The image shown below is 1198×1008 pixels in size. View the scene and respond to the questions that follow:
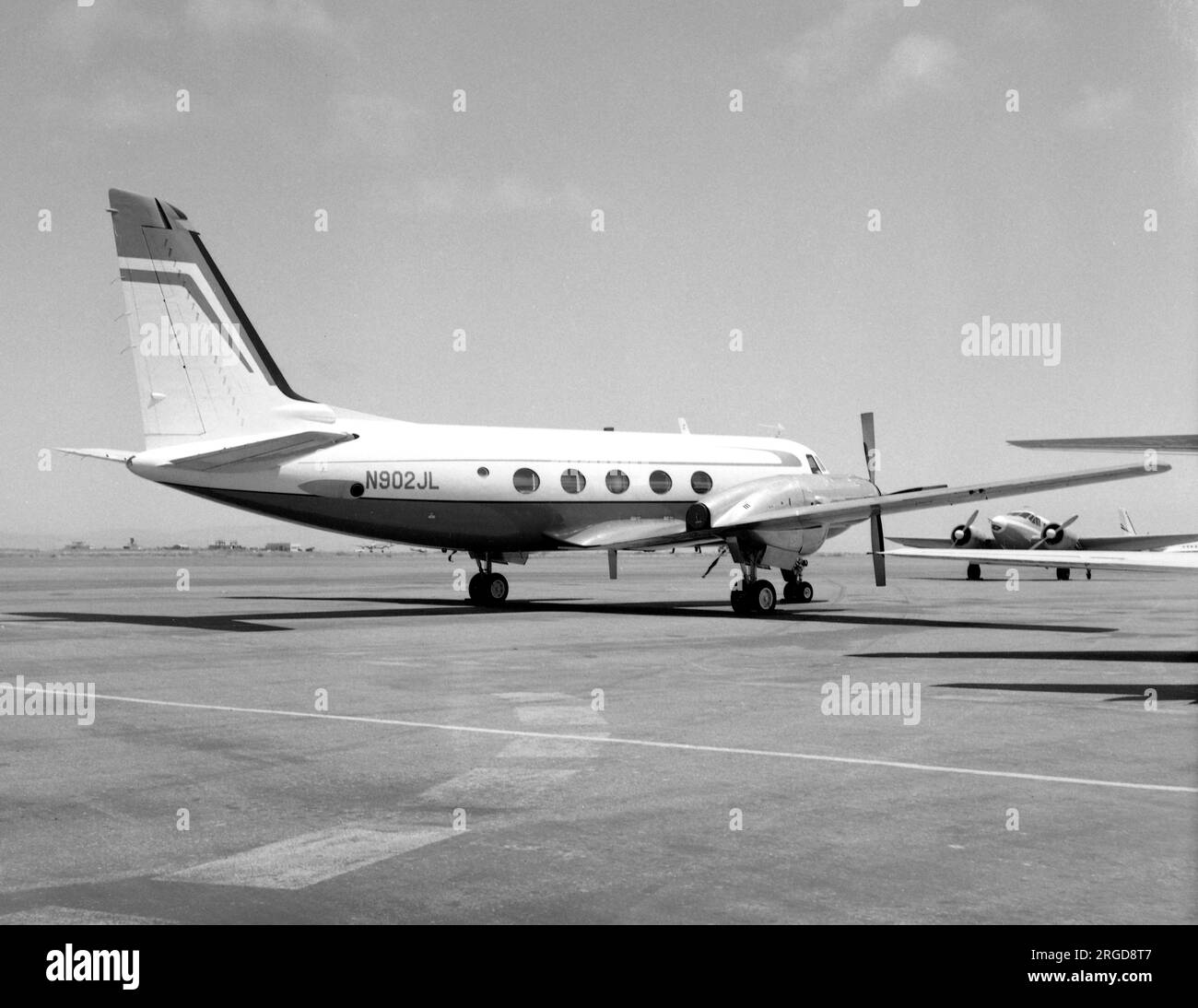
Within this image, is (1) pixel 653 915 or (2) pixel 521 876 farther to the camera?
(2) pixel 521 876

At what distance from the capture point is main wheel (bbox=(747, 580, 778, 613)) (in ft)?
88.7

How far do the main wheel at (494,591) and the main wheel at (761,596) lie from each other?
7.11m

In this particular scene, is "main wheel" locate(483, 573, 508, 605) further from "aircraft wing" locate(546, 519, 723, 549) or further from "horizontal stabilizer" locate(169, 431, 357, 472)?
"horizontal stabilizer" locate(169, 431, 357, 472)

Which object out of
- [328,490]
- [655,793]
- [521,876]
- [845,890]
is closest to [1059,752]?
[655,793]

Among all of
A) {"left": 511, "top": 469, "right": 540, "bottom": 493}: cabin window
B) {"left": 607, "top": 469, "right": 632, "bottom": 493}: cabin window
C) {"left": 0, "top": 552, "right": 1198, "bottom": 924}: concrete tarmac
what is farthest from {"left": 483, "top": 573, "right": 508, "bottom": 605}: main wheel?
{"left": 0, "top": 552, "right": 1198, "bottom": 924}: concrete tarmac

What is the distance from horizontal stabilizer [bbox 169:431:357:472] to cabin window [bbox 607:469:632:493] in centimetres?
814

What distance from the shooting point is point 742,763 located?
9.30m

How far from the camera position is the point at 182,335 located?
953 inches

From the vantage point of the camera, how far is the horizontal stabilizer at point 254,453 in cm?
2303
